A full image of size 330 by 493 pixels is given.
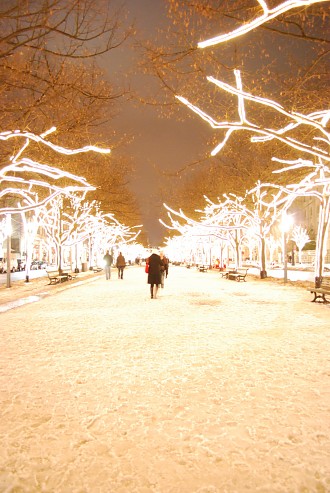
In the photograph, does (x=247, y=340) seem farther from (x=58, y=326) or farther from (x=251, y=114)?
(x=251, y=114)

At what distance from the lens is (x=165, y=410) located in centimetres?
450

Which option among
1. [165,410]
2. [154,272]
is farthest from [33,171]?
[165,410]

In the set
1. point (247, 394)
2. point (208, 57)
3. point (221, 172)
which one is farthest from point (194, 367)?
point (221, 172)

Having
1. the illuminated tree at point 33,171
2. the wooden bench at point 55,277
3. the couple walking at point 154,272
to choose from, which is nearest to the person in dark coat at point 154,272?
the couple walking at point 154,272

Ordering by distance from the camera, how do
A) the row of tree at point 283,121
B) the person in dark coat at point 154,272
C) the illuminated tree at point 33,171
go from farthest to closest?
the person in dark coat at point 154,272 → the illuminated tree at point 33,171 → the row of tree at point 283,121

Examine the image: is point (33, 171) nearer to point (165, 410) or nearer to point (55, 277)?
point (55, 277)

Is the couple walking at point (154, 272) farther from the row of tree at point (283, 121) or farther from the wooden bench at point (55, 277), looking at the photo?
the wooden bench at point (55, 277)

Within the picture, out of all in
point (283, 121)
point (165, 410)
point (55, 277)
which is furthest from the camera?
point (55, 277)

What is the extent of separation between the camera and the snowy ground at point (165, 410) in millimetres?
3148

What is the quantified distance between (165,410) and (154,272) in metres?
12.7

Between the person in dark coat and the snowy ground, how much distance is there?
7.62m

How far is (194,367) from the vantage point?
20.4ft

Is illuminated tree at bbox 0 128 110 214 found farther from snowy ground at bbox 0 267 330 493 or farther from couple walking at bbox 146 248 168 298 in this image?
snowy ground at bbox 0 267 330 493

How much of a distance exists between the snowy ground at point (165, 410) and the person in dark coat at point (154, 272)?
762cm
